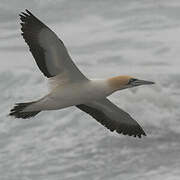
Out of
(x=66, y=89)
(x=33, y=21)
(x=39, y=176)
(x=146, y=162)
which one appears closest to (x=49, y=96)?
(x=66, y=89)

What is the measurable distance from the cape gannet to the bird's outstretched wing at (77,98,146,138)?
1927 millimetres

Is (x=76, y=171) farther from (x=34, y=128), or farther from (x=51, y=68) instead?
(x=51, y=68)

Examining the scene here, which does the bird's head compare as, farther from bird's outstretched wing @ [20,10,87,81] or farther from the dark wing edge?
the dark wing edge

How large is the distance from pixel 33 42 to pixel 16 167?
117m

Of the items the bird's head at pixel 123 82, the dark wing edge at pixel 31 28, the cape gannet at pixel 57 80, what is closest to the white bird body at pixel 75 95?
the cape gannet at pixel 57 80

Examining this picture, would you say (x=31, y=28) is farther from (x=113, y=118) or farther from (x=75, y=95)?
(x=113, y=118)

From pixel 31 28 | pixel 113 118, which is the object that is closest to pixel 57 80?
pixel 31 28

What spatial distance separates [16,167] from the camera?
470 ft

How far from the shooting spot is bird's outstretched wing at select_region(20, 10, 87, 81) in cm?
2781

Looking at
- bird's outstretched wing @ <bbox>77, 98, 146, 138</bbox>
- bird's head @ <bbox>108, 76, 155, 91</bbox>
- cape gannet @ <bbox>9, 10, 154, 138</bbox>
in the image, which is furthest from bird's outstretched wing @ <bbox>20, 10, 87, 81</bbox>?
bird's outstretched wing @ <bbox>77, 98, 146, 138</bbox>

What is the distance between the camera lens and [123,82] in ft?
93.7

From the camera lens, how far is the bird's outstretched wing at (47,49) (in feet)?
91.2

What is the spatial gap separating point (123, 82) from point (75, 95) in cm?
177

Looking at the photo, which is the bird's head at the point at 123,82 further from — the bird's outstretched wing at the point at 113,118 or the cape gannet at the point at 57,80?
the bird's outstretched wing at the point at 113,118
